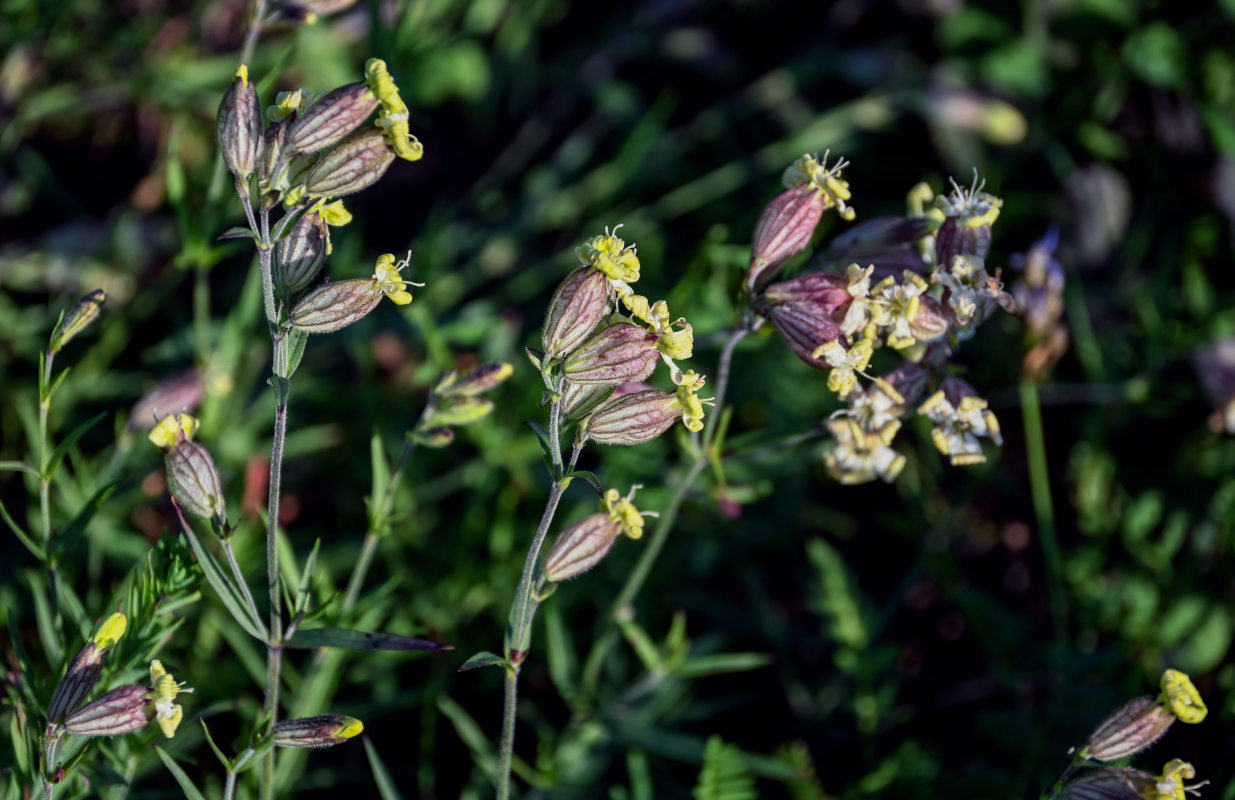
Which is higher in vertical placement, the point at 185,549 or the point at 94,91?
the point at 94,91

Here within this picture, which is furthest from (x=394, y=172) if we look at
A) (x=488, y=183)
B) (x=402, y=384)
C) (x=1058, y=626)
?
(x=1058, y=626)

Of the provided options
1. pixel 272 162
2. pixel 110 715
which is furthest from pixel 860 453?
pixel 110 715

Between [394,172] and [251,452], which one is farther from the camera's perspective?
[394,172]

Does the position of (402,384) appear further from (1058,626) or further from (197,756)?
(1058,626)

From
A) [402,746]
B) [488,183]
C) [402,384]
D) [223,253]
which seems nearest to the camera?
[223,253]

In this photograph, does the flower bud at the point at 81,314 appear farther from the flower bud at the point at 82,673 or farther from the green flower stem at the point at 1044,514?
the green flower stem at the point at 1044,514

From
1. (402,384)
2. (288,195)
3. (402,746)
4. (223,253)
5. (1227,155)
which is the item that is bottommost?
(402,746)

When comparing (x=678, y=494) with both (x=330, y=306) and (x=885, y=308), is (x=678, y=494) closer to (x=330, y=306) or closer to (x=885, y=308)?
(x=885, y=308)
